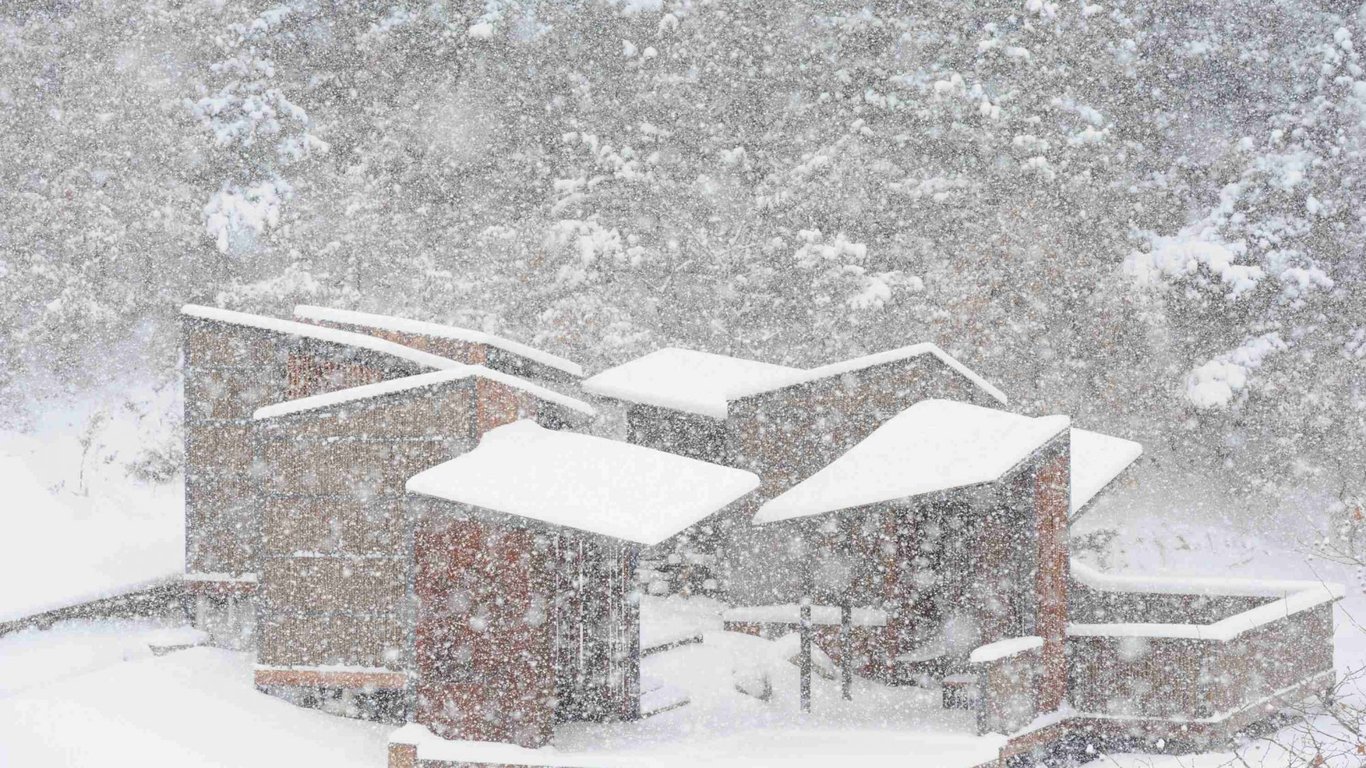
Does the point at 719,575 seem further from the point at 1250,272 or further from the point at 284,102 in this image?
the point at 284,102

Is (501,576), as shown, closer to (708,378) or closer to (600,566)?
(600,566)

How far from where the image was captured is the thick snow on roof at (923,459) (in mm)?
11750

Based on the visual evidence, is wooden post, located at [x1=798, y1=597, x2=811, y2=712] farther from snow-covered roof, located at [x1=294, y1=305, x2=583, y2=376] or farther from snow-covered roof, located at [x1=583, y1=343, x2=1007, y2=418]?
snow-covered roof, located at [x1=294, y1=305, x2=583, y2=376]

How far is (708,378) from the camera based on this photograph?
62.2 feet

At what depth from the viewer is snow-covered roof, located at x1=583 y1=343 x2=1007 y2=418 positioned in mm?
16688

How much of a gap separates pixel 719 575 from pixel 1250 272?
13287mm

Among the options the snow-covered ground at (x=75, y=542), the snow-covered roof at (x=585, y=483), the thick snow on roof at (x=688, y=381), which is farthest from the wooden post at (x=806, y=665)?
the snow-covered ground at (x=75, y=542)

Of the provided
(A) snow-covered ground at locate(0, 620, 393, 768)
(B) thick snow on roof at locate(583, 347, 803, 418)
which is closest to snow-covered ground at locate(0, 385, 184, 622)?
(A) snow-covered ground at locate(0, 620, 393, 768)

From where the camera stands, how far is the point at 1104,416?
2772 centimetres

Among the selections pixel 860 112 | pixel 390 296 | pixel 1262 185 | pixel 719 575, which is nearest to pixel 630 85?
pixel 860 112

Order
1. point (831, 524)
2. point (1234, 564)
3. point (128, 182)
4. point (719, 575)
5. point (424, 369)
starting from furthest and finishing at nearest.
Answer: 1. point (128, 182)
2. point (1234, 564)
3. point (719, 575)
4. point (424, 369)
5. point (831, 524)

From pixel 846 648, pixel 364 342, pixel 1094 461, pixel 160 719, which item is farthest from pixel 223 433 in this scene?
pixel 1094 461

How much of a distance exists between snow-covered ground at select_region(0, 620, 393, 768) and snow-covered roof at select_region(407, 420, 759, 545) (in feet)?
9.16

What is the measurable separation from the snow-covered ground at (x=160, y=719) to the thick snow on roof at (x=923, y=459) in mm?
4803
